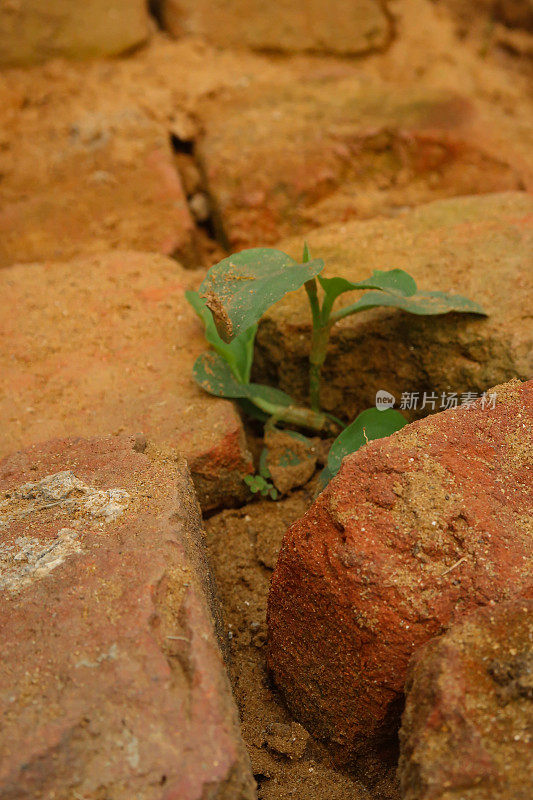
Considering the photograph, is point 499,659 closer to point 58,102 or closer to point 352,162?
point 352,162

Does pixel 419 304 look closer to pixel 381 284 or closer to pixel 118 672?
pixel 381 284

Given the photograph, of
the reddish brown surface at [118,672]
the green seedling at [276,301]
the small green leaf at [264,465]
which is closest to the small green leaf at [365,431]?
the green seedling at [276,301]

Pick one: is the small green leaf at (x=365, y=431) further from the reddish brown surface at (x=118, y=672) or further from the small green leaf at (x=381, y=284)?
the reddish brown surface at (x=118, y=672)

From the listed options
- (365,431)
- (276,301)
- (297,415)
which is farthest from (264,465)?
(276,301)

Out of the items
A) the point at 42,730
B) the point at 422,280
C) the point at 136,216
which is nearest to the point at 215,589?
the point at 42,730

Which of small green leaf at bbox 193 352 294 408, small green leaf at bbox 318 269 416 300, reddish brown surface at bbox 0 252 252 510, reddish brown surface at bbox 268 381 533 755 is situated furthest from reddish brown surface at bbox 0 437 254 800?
small green leaf at bbox 318 269 416 300

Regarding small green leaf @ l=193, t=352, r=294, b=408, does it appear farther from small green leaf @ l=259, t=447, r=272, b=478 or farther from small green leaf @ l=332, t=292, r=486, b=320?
small green leaf @ l=332, t=292, r=486, b=320
